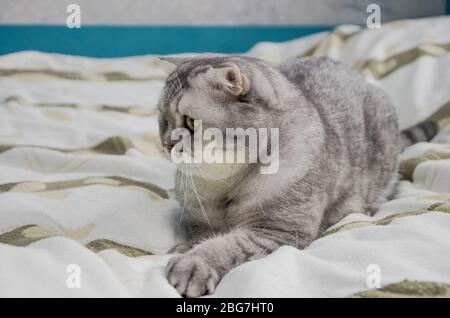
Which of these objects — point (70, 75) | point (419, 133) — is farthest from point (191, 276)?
point (70, 75)

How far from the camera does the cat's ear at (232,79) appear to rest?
1.13 m

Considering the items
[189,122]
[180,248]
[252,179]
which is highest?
[189,122]

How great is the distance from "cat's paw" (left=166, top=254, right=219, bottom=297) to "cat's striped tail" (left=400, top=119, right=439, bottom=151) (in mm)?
1102

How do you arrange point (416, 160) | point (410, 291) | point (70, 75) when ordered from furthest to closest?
point (70, 75) < point (416, 160) < point (410, 291)

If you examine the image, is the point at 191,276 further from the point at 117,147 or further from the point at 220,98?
the point at 117,147

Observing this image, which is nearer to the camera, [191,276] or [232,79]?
[191,276]

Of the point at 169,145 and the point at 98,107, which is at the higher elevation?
the point at 169,145

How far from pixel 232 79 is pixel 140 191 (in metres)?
0.51

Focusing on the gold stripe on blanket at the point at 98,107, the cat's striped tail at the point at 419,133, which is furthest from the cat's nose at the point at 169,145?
the gold stripe on blanket at the point at 98,107

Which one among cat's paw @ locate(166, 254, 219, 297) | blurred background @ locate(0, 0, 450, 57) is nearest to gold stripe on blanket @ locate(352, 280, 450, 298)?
cat's paw @ locate(166, 254, 219, 297)

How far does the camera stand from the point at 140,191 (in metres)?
1.52

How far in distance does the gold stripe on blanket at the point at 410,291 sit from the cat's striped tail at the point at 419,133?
1032 millimetres

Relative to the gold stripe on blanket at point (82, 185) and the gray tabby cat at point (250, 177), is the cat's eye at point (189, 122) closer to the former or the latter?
the gray tabby cat at point (250, 177)
